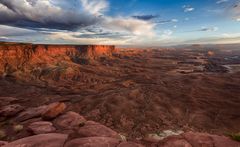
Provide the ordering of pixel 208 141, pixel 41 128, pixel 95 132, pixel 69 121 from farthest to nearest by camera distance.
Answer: pixel 69 121
pixel 41 128
pixel 95 132
pixel 208 141

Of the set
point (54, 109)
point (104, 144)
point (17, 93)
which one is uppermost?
point (104, 144)

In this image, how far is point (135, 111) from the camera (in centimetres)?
3541

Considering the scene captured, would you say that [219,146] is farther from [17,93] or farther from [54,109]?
[17,93]

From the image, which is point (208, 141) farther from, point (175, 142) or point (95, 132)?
point (95, 132)

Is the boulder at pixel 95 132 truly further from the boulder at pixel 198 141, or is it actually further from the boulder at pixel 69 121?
the boulder at pixel 198 141

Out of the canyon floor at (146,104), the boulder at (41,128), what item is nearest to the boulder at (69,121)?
the boulder at (41,128)

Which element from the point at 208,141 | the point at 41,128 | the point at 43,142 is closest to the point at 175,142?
the point at 208,141

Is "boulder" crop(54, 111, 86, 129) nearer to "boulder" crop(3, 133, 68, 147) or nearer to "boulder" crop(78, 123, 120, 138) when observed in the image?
"boulder" crop(78, 123, 120, 138)

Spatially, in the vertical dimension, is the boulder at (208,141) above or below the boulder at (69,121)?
above

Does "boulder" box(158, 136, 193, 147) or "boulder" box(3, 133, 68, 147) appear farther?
"boulder" box(3, 133, 68, 147)

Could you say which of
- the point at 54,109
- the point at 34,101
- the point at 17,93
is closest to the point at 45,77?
the point at 17,93

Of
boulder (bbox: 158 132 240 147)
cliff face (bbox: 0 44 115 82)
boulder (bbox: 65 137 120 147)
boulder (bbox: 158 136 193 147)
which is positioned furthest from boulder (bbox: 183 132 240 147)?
cliff face (bbox: 0 44 115 82)

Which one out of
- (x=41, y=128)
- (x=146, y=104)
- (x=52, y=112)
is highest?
(x=41, y=128)

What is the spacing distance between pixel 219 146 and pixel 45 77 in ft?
232
